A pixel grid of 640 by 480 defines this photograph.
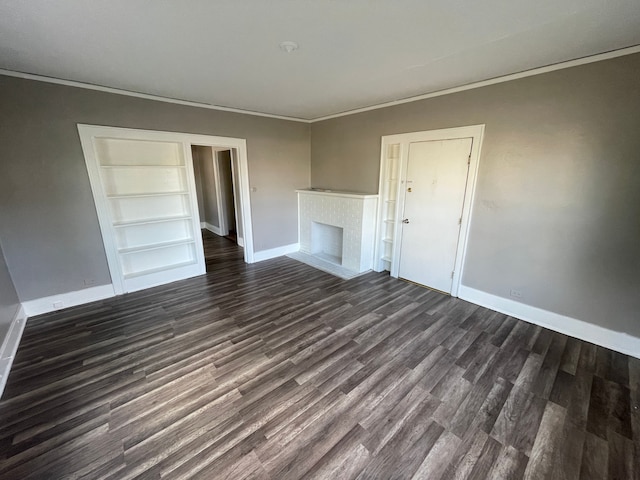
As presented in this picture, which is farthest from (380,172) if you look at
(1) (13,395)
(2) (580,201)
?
(1) (13,395)

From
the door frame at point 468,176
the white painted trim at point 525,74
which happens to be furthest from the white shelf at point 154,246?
the white painted trim at point 525,74

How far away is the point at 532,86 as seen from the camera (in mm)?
2512

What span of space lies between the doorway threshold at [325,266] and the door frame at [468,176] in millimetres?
620

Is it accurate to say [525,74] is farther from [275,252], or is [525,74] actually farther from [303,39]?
[275,252]

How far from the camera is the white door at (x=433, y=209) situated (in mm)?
3172

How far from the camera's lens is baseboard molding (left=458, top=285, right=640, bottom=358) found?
2.37 meters

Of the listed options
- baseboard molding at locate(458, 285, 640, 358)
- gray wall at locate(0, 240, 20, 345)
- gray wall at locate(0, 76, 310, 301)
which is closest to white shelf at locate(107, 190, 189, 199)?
gray wall at locate(0, 76, 310, 301)

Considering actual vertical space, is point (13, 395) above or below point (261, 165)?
below

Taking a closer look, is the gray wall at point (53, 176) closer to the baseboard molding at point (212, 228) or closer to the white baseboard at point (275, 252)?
the white baseboard at point (275, 252)

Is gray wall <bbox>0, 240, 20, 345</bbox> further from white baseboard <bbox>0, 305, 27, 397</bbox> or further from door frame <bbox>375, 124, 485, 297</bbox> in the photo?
door frame <bbox>375, 124, 485, 297</bbox>

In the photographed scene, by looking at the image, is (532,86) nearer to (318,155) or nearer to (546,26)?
(546,26)

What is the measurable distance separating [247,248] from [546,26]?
4382 mm

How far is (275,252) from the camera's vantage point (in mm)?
5059

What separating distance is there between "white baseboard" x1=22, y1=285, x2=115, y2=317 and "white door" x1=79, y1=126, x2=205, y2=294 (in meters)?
0.16
